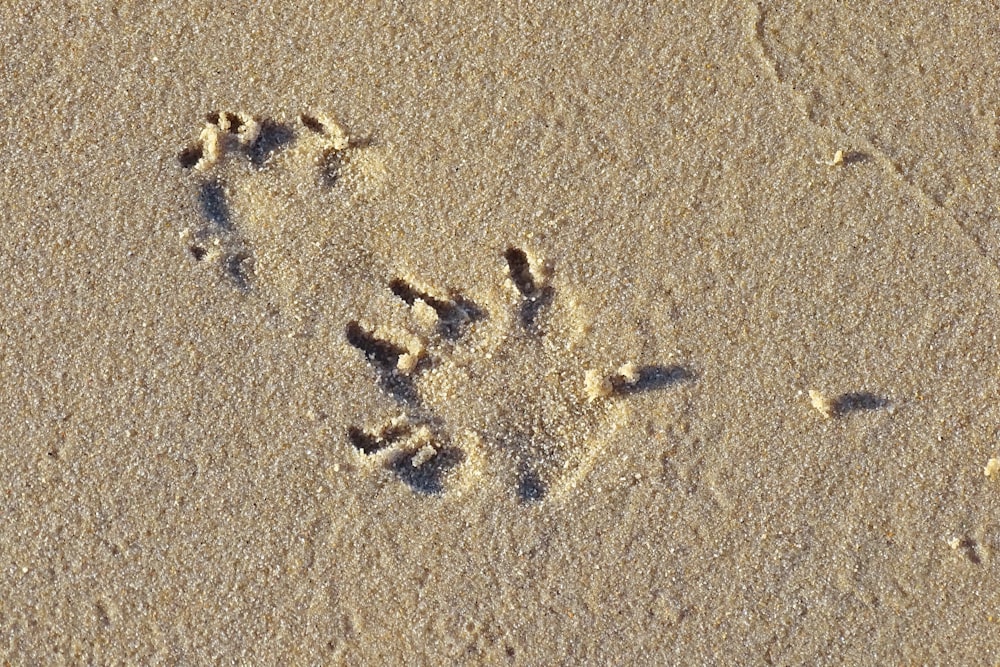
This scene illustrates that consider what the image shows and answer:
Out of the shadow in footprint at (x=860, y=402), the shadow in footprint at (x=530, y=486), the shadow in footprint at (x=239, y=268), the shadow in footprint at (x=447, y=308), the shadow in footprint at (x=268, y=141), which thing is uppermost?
the shadow in footprint at (x=268, y=141)

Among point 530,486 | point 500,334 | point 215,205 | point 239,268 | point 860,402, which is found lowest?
point 530,486

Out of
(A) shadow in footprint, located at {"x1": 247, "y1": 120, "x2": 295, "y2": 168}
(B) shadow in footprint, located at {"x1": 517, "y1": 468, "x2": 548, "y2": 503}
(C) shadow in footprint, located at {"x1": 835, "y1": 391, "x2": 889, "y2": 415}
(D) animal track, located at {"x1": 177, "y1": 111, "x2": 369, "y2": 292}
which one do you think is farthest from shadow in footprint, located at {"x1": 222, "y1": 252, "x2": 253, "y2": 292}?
(C) shadow in footprint, located at {"x1": 835, "y1": 391, "x2": 889, "y2": 415}

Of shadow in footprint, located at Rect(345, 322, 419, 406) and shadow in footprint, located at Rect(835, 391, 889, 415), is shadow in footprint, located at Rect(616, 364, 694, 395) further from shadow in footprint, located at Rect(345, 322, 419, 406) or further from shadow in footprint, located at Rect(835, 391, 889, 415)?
shadow in footprint, located at Rect(345, 322, 419, 406)

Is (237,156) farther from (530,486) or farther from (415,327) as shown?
(530,486)

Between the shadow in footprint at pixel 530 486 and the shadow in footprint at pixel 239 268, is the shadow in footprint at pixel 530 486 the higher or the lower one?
the lower one

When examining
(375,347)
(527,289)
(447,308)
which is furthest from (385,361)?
(527,289)

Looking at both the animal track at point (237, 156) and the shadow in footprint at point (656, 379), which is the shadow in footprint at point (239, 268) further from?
the shadow in footprint at point (656, 379)

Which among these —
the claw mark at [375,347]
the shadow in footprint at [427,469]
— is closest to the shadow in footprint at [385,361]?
the claw mark at [375,347]

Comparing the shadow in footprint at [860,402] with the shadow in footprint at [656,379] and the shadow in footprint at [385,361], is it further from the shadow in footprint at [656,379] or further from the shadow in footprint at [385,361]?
the shadow in footprint at [385,361]

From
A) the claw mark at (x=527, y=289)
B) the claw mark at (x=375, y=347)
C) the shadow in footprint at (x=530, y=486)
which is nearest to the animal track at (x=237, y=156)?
the claw mark at (x=375, y=347)
